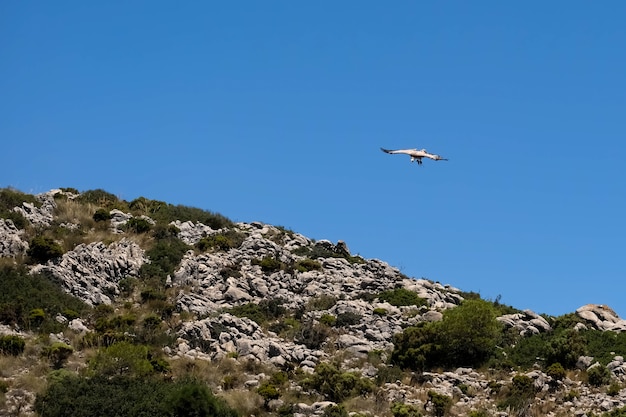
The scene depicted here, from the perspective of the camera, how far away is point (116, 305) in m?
45.3

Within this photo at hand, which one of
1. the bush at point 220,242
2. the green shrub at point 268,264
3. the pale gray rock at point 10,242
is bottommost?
the pale gray rock at point 10,242

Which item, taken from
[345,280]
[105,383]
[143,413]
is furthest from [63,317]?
[345,280]

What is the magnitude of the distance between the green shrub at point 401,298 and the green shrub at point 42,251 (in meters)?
19.6

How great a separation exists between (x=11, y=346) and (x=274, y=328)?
45.4 feet

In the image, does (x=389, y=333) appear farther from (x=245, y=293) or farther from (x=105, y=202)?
(x=105, y=202)

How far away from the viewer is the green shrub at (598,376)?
123 feet

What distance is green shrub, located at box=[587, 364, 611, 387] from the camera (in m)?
37.4

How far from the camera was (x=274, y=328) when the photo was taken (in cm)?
4419

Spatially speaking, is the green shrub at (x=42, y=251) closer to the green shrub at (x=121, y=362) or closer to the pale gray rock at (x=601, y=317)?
the green shrub at (x=121, y=362)

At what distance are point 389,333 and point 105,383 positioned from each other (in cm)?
1671

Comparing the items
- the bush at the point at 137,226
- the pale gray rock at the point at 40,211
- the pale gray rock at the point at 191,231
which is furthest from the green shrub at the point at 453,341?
the pale gray rock at the point at 40,211

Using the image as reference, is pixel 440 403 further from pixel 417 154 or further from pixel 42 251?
pixel 42 251

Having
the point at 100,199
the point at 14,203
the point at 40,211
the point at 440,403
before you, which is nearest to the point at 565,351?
the point at 440,403

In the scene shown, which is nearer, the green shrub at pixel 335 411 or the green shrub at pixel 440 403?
the green shrub at pixel 335 411
